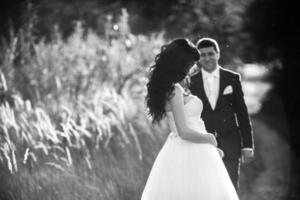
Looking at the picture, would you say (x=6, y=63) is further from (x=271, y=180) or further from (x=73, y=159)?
(x=271, y=180)

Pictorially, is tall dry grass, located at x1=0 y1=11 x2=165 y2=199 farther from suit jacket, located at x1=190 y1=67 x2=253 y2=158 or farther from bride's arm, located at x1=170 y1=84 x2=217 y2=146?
bride's arm, located at x1=170 y1=84 x2=217 y2=146

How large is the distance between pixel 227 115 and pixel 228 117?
0.08ft

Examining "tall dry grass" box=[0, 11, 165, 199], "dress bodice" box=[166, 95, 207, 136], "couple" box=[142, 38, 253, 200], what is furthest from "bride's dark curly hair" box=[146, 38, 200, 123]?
"tall dry grass" box=[0, 11, 165, 199]

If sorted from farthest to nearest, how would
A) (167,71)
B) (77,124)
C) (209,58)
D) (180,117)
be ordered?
(77,124)
(209,58)
(167,71)
(180,117)

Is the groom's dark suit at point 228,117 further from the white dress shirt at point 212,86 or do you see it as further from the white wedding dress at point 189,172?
the white wedding dress at point 189,172

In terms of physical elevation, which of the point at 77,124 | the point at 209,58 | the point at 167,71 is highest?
the point at 167,71

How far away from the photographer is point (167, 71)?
5.06 metres

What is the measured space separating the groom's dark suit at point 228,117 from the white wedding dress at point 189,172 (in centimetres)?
113

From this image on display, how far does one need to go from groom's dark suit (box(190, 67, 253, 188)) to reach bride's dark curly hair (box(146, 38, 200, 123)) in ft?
4.16

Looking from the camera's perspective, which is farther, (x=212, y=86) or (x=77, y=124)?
(x=77, y=124)

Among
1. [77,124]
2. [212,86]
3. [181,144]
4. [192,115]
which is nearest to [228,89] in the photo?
[212,86]

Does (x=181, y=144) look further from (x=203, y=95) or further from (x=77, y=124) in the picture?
(x=77, y=124)

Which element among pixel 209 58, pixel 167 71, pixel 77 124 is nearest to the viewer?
pixel 167 71

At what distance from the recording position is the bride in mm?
4953
